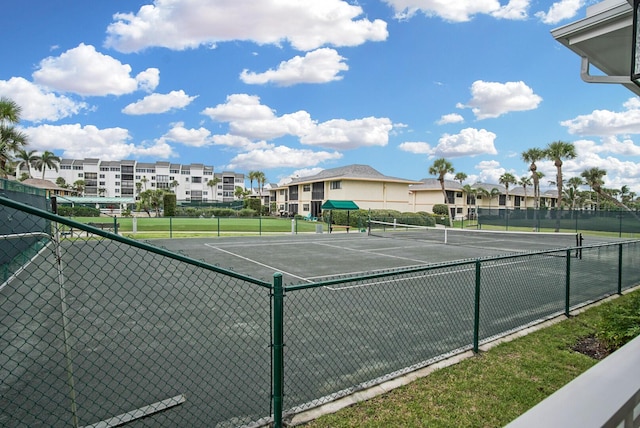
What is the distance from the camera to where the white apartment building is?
355 ft

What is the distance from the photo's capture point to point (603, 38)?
6703mm

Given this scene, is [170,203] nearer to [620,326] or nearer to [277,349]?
[277,349]

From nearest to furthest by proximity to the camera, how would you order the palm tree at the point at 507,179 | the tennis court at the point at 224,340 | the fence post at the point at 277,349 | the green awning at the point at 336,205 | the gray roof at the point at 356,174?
the fence post at the point at 277,349 → the tennis court at the point at 224,340 → the green awning at the point at 336,205 → the gray roof at the point at 356,174 → the palm tree at the point at 507,179

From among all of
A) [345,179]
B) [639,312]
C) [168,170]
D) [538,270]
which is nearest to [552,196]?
[345,179]

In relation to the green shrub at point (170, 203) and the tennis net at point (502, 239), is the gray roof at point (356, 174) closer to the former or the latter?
the tennis net at point (502, 239)

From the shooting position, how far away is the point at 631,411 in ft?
4.31

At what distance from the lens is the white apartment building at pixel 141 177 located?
355 feet

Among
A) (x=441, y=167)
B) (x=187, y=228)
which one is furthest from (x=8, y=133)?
(x=441, y=167)

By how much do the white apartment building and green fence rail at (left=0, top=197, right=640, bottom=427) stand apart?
10177 centimetres

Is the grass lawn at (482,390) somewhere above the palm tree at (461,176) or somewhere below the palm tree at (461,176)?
below

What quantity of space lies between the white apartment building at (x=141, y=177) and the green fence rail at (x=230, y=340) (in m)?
102

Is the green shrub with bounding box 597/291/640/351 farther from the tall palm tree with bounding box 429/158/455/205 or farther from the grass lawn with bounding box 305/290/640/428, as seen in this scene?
the tall palm tree with bounding box 429/158/455/205

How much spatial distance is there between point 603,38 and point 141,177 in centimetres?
12337

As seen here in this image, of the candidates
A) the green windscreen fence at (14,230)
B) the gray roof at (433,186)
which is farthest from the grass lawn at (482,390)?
the gray roof at (433,186)
